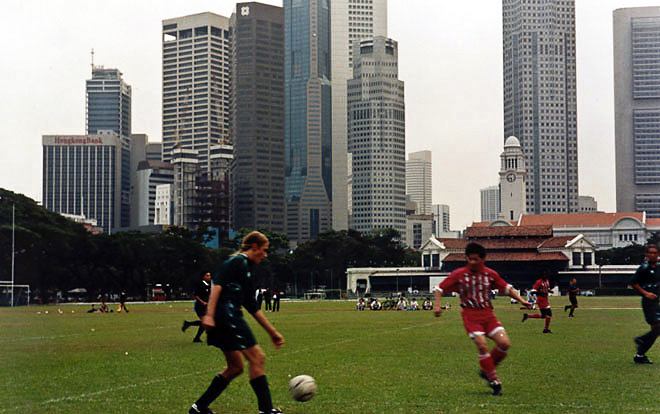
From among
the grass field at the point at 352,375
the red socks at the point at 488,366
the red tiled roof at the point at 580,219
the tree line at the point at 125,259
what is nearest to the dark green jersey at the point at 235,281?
the grass field at the point at 352,375

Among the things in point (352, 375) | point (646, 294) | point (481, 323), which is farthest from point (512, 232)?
point (481, 323)

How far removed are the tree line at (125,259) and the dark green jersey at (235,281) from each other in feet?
223

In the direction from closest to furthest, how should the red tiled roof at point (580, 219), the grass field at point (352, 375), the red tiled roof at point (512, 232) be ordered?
1. the grass field at point (352, 375)
2. the red tiled roof at point (512, 232)
3. the red tiled roof at point (580, 219)

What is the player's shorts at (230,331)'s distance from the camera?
9.66 meters

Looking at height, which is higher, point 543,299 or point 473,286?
point 473,286

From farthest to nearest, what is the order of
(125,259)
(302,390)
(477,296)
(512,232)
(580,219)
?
(580,219), (512,232), (125,259), (477,296), (302,390)

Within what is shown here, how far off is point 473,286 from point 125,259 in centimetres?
8386

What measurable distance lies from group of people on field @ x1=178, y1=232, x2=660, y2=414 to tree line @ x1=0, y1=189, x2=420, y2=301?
6343 cm

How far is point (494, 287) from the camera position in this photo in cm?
1249

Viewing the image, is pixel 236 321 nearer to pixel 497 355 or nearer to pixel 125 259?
pixel 497 355

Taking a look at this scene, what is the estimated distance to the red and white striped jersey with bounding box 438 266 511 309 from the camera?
1236 centimetres

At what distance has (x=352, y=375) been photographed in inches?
564

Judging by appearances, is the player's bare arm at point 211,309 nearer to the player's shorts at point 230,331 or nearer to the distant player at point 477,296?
the player's shorts at point 230,331

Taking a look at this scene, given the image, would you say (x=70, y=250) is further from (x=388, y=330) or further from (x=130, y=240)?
(x=388, y=330)
